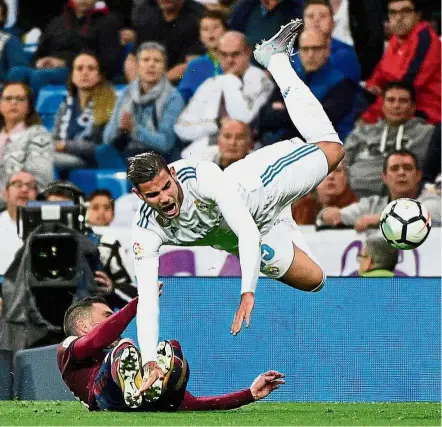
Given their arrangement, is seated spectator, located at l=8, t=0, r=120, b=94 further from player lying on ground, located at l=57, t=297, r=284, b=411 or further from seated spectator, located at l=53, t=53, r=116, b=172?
player lying on ground, located at l=57, t=297, r=284, b=411

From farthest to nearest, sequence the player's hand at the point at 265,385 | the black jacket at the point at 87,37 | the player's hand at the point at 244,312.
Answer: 1. the black jacket at the point at 87,37
2. the player's hand at the point at 265,385
3. the player's hand at the point at 244,312

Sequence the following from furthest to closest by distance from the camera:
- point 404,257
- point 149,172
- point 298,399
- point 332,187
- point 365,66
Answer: point 365,66 < point 332,187 < point 404,257 < point 298,399 < point 149,172

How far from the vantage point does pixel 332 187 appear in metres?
11.6

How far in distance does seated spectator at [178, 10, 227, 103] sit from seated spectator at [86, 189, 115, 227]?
158 centimetres

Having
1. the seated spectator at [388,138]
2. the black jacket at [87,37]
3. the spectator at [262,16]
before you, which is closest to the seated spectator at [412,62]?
the seated spectator at [388,138]

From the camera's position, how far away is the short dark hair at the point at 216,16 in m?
12.7

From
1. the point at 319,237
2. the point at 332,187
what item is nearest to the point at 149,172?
the point at 319,237

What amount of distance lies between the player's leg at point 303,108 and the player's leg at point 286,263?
60 centimetres

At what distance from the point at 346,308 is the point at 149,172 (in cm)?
266

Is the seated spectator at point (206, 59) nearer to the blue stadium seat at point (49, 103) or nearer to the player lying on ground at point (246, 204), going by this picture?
the blue stadium seat at point (49, 103)

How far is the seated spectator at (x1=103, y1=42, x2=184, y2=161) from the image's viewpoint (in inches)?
495

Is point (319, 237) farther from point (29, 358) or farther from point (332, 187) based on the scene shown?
point (29, 358)

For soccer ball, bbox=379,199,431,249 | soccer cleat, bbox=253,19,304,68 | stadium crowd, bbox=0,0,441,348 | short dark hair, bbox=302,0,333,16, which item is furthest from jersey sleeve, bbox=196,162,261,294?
short dark hair, bbox=302,0,333,16

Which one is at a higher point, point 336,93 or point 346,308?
point 336,93
